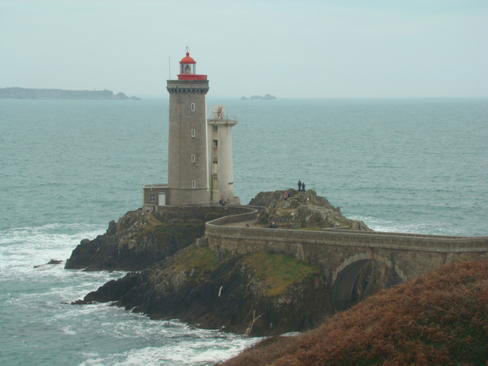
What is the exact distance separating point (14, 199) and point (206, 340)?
2114 inches

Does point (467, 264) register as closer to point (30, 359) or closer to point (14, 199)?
point (30, 359)

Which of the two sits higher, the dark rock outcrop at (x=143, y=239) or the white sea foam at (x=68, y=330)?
the dark rock outcrop at (x=143, y=239)

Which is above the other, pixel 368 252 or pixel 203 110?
pixel 203 110

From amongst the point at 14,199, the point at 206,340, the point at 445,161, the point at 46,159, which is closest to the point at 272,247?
the point at 206,340

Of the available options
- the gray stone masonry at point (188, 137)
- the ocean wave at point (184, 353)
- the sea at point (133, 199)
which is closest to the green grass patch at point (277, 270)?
the sea at point (133, 199)

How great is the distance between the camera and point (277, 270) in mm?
54219

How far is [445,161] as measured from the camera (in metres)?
136

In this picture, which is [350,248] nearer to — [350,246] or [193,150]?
[350,246]

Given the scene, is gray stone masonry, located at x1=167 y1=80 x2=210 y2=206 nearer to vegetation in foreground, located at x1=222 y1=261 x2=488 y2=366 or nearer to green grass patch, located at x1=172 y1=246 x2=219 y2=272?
green grass patch, located at x1=172 y1=246 x2=219 y2=272

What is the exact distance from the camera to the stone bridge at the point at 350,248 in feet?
167

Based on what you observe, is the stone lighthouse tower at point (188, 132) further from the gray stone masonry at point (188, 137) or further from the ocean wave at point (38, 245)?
the ocean wave at point (38, 245)

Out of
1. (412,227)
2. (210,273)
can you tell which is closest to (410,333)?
(210,273)

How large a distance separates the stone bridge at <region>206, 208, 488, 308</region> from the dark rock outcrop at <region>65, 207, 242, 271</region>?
23.4ft

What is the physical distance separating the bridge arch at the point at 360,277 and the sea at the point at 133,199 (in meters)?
6.81
